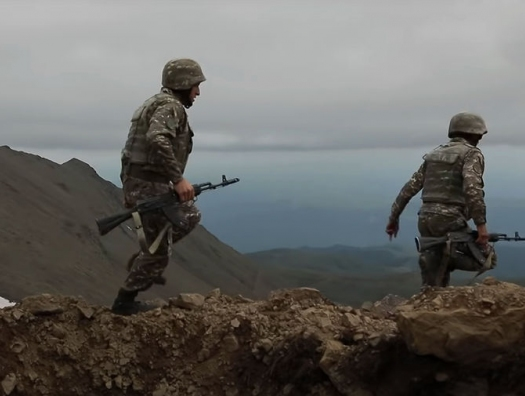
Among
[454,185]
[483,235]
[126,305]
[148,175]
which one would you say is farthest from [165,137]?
[483,235]

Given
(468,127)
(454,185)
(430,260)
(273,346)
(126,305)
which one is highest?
(468,127)

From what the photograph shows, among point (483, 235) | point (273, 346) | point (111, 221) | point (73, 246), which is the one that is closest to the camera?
point (273, 346)

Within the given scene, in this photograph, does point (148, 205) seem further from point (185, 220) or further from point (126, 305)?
point (126, 305)

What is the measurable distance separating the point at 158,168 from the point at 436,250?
3.44 metres

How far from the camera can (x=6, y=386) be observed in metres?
8.56

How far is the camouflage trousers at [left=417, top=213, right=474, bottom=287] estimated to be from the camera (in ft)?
32.9

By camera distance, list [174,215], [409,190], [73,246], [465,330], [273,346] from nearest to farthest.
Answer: [465,330], [273,346], [174,215], [409,190], [73,246]

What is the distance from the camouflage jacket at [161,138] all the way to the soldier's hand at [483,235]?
3311 mm

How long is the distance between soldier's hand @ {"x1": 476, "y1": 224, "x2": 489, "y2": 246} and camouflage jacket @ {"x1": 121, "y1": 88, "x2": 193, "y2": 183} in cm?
331

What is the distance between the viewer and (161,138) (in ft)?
28.1

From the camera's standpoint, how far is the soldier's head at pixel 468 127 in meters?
10.1

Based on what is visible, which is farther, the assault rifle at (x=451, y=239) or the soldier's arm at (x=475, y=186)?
the assault rifle at (x=451, y=239)

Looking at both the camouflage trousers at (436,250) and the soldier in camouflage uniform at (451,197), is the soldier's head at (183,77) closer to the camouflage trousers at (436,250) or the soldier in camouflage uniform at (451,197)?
the soldier in camouflage uniform at (451,197)

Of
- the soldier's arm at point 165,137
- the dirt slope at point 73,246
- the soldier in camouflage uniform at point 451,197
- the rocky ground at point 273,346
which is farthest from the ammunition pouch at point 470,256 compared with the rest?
the dirt slope at point 73,246
